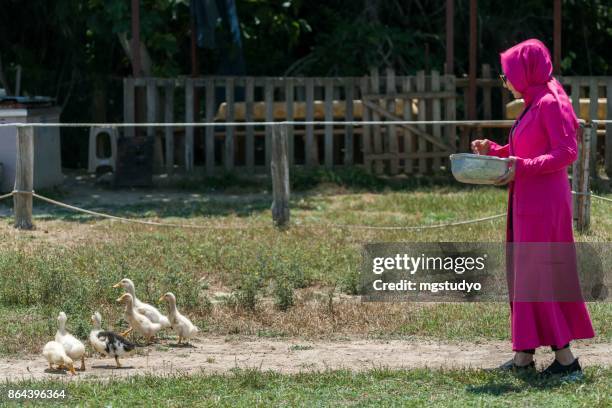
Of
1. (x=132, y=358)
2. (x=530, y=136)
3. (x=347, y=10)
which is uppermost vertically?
(x=347, y=10)

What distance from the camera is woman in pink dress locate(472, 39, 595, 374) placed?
6746mm

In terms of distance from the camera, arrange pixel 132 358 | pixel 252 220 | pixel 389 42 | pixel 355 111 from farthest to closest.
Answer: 1. pixel 389 42
2. pixel 355 111
3. pixel 252 220
4. pixel 132 358

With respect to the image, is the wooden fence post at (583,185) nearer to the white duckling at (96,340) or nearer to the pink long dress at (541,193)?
the pink long dress at (541,193)

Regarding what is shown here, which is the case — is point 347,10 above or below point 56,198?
above

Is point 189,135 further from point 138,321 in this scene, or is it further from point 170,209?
point 138,321

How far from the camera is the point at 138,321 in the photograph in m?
7.92

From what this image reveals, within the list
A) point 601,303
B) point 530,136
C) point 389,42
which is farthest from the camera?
point 389,42

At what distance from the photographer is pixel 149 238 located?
11.7 meters

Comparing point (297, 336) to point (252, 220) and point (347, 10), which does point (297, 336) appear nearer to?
point (252, 220)

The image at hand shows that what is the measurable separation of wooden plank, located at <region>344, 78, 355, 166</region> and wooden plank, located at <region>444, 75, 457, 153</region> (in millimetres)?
1330

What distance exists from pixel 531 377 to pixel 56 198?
9.33m

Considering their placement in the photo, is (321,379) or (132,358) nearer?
(321,379)

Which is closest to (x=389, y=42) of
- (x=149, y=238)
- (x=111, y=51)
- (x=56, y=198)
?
(x=111, y=51)

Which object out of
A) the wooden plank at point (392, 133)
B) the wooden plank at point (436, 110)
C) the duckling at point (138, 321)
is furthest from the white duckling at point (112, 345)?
the wooden plank at point (436, 110)
